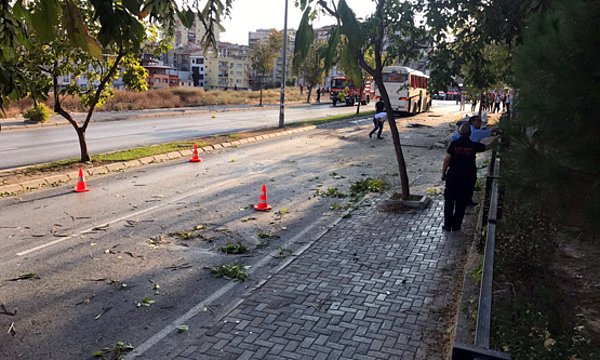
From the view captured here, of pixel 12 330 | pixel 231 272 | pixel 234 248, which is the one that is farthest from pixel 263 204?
pixel 12 330

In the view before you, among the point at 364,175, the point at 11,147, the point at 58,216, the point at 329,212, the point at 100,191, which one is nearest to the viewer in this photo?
the point at 58,216

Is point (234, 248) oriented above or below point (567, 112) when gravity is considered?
Answer: below

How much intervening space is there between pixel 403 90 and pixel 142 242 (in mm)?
30098

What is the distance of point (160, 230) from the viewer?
8.30 metres

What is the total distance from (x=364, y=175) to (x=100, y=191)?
671cm

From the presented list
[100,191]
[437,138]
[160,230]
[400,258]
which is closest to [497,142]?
[400,258]

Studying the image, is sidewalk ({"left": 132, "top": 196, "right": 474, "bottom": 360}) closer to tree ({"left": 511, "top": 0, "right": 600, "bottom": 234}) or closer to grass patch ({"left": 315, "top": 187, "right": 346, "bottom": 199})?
tree ({"left": 511, "top": 0, "right": 600, "bottom": 234})

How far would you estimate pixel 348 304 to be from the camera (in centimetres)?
550

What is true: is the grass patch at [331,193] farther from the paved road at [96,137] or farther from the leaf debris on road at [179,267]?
the paved road at [96,137]

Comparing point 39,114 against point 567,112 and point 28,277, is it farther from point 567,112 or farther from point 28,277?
point 567,112

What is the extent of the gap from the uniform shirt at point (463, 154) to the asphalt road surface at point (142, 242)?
2383 millimetres

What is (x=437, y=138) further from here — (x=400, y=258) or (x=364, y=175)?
(x=400, y=258)

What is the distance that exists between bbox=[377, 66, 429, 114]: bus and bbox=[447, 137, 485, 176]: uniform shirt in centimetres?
2549

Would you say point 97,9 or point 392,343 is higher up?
point 97,9
